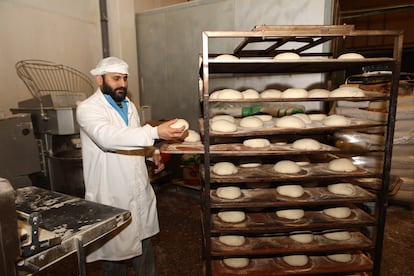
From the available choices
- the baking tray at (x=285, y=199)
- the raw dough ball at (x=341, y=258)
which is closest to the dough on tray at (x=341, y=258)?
the raw dough ball at (x=341, y=258)

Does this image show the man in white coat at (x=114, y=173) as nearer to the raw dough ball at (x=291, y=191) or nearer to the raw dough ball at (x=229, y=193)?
the raw dough ball at (x=229, y=193)

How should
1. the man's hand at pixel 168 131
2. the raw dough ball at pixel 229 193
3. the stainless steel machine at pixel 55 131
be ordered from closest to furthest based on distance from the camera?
1. the man's hand at pixel 168 131
2. the raw dough ball at pixel 229 193
3. the stainless steel machine at pixel 55 131

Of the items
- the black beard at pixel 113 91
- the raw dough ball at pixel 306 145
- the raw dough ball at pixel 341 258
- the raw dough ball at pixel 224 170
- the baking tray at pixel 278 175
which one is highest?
the black beard at pixel 113 91

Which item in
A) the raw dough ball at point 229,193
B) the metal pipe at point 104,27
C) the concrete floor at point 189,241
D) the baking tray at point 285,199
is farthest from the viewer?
the metal pipe at point 104,27

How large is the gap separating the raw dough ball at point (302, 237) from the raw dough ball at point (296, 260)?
0.12 metres

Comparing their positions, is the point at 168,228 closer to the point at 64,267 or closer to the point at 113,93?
the point at 64,267

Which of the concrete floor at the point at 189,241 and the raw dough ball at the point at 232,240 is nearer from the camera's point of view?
the raw dough ball at the point at 232,240

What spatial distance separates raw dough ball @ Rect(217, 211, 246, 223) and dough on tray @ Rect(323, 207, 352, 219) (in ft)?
2.01

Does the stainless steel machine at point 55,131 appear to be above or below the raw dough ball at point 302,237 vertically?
above

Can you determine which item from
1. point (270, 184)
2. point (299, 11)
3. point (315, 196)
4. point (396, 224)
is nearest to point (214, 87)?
point (299, 11)

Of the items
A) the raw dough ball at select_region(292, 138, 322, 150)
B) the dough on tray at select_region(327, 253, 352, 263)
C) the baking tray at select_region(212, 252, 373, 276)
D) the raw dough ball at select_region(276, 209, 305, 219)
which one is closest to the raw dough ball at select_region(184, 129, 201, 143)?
the raw dough ball at select_region(292, 138, 322, 150)

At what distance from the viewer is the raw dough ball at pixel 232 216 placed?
1824mm

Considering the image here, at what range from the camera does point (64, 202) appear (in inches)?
49.1

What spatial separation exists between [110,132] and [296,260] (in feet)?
4.95
